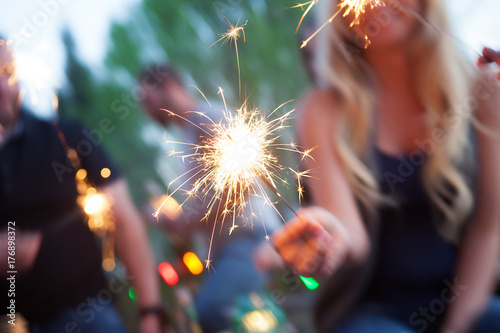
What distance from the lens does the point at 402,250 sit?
728 millimetres

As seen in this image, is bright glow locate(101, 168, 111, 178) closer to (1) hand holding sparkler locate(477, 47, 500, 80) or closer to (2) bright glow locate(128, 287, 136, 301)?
(2) bright glow locate(128, 287, 136, 301)

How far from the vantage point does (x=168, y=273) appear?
1.07 meters

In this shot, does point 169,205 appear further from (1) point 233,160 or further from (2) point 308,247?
(2) point 308,247

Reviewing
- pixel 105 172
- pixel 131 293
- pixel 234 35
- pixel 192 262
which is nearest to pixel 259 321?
pixel 192 262

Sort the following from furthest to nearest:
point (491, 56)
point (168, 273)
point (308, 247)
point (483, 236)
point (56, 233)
Answer: point (168, 273) < point (56, 233) < point (483, 236) < point (308, 247) < point (491, 56)

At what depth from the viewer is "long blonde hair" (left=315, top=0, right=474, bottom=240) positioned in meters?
0.76

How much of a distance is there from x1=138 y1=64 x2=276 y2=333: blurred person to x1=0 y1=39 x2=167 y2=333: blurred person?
0.16 metres

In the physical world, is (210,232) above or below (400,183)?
above

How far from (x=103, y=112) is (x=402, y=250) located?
34.1 inches

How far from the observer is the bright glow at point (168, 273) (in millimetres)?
1054

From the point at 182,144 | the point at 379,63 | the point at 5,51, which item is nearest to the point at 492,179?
the point at 379,63

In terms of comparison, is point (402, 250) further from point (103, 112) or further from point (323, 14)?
point (103, 112)

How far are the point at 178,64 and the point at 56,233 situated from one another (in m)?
0.58

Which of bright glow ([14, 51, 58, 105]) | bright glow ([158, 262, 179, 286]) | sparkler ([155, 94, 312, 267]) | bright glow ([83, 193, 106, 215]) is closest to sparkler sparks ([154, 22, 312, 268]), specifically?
sparkler ([155, 94, 312, 267])
